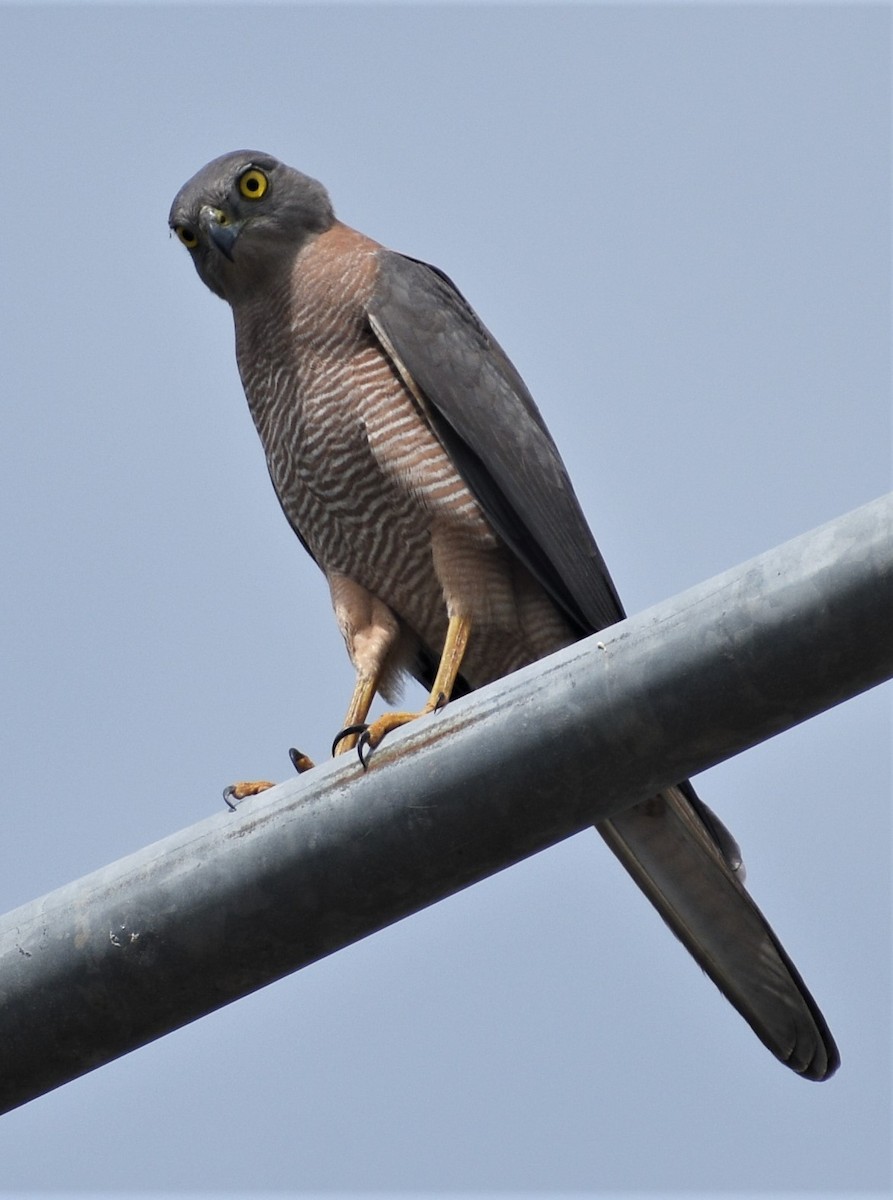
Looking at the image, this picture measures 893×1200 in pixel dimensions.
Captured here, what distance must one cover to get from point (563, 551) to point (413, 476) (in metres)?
0.56

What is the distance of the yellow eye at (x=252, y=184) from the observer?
21.2 ft

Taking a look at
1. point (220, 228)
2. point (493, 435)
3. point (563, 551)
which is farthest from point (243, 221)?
point (563, 551)

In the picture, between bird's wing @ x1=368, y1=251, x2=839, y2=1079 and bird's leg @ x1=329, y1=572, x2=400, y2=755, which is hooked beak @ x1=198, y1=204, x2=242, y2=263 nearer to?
bird's wing @ x1=368, y1=251, x2=839, y2=1079

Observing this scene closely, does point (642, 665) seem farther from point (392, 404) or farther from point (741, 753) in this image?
point (392, 404)

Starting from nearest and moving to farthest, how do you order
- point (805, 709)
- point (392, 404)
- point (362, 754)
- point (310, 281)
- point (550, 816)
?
point (805, 709) → point (550, 816) → point (362, 754) → point (392, 404) → point (310, 281)

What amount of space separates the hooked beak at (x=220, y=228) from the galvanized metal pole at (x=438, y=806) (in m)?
3.69

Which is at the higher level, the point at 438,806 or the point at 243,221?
the point at 243,221

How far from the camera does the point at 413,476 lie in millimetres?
5664

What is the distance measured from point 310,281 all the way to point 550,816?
12.3 ft

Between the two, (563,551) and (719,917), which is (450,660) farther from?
(719,917)

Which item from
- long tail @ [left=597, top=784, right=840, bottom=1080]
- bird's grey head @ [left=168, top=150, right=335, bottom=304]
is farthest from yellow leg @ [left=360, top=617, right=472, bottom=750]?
bird's grey head @ [left=168, top=150, right=335, bottom=304]

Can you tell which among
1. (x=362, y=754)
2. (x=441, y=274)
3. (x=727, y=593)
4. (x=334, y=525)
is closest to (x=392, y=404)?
(x=334, y=525)

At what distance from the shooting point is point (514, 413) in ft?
19.8

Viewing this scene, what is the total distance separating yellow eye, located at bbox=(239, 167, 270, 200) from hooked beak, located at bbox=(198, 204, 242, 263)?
0.14 m
